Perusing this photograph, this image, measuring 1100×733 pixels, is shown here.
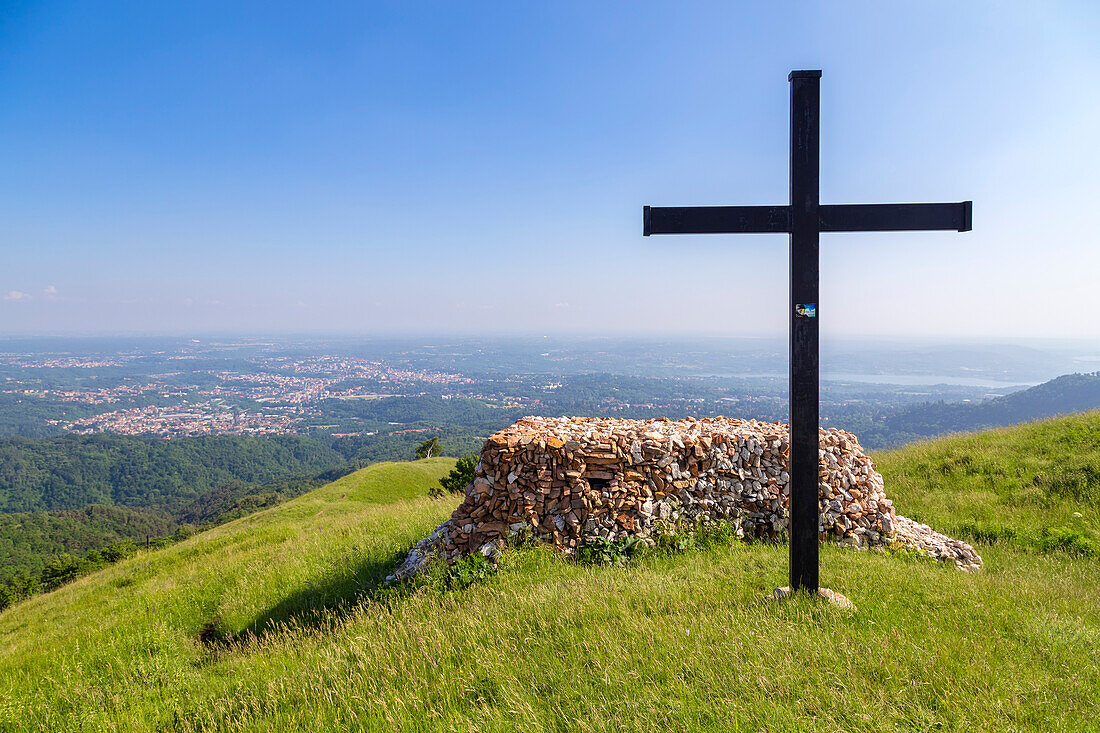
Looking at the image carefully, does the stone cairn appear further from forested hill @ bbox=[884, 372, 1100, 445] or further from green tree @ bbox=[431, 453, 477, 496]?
forested hill @ bbox=[884, 372, 1100, 445]

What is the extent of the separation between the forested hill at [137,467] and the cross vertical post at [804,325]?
133586 millimetres

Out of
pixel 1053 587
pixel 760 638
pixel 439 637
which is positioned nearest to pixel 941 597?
pixel 1053 587

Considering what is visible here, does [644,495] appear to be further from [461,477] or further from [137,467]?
[137,467]

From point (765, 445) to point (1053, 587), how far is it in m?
3.16

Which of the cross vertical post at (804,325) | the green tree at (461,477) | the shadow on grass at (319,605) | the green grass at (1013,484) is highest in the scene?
the cross vertical post at (804,325)

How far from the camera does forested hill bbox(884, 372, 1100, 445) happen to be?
52.6 m

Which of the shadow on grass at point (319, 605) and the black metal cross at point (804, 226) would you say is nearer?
the black metal cross at point (804, 226)

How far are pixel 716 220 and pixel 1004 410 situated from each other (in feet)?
256

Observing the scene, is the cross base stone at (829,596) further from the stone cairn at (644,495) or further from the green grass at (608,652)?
the stone cairn at (644,495)

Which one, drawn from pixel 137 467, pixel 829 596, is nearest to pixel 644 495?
pixel 829 596

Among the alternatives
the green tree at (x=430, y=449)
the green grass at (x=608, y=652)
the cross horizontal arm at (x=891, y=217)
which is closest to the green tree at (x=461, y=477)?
the green grass at (x=608, y=652)

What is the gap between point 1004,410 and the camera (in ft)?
189

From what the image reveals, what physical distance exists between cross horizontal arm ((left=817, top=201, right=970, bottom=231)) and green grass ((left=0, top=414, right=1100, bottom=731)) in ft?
11.2

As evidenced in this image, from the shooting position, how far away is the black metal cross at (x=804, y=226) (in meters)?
4.17
